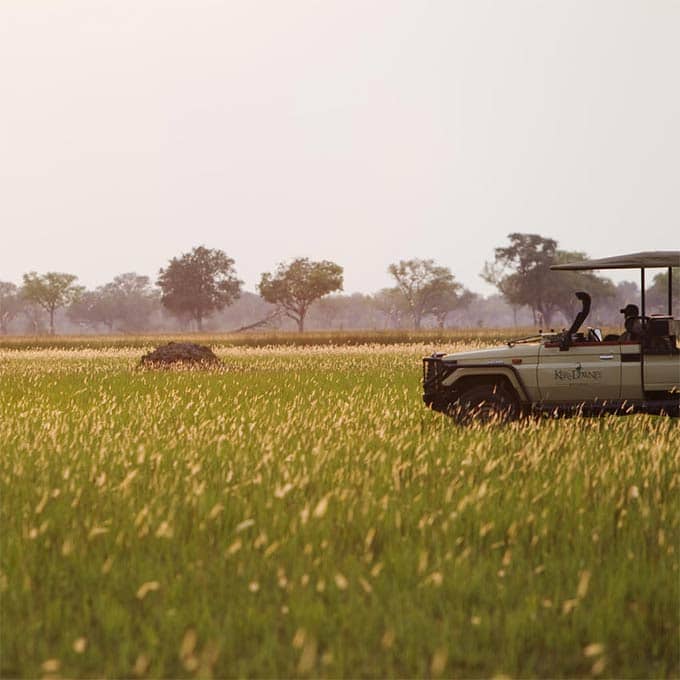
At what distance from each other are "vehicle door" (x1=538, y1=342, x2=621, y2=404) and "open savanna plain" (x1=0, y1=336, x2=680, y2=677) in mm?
2324

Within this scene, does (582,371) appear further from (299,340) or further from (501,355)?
(299,340)

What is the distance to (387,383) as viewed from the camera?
27.0 metres

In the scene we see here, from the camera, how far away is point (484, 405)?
1502cm

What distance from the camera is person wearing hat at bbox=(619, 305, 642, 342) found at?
1470 cm

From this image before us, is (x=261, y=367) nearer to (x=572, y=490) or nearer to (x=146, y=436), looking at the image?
(x=146, y=436)

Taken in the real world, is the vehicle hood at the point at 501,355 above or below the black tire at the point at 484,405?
above

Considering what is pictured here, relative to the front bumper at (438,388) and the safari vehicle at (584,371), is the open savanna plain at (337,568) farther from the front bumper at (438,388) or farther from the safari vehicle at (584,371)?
the front bumper at (438,388)

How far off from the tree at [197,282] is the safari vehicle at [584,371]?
125 meters

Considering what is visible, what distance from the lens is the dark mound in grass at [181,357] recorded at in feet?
119

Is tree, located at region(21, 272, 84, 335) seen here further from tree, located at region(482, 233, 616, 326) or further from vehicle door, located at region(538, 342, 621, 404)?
vehicle door, located at region(538, 342, 621, 404)

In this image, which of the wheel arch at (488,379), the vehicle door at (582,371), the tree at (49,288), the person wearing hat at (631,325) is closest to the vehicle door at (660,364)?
the person wearing hat at (631,325)

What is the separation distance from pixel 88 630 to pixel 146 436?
24.3ft

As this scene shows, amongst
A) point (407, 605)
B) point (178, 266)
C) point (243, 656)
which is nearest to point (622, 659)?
point (407, 605)

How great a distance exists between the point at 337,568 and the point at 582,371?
849 cm
